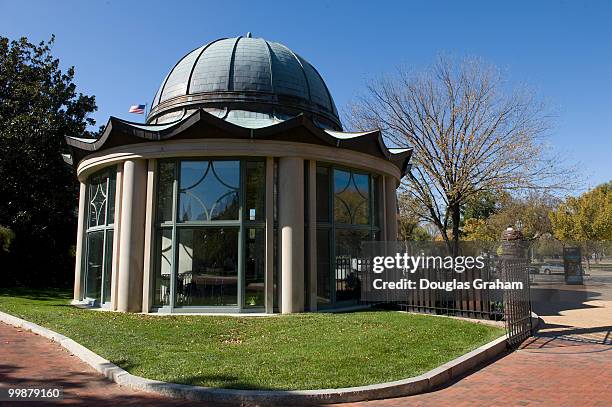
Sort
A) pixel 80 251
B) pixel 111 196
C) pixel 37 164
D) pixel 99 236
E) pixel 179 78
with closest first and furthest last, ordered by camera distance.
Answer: pixel 111 196 → pixel 99 236 → pixel 179 78 → pixel 80 251 → pixel 37 164

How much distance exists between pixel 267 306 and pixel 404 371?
6630 millimetres

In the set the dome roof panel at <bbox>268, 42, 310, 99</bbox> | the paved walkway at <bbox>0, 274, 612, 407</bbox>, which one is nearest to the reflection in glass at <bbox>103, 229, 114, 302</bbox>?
the paved walkway at <bbox>0, 274, 612, 407</bbox>

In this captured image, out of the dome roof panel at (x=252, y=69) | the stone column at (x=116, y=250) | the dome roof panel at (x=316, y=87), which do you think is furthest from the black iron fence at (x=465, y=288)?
the stone column at (x=116, y=250)

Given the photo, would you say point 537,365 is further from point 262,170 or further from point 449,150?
point 449,150

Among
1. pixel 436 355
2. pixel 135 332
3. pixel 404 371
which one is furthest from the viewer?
pixel 135 332

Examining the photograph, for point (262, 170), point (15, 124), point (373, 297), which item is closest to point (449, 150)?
point (373, 297)

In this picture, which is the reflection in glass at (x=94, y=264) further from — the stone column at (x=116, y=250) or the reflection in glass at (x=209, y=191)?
the reflection in glass at (x=209, y=191)

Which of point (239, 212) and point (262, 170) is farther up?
point (262, 170)

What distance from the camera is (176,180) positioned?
522 inches

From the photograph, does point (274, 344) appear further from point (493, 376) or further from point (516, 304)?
point (516, 304)

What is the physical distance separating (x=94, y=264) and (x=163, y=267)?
148 inches

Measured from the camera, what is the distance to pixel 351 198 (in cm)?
1480

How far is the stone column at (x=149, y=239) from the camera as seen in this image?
13023 millimetres

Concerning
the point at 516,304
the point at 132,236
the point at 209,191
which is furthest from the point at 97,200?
the point at 516,304
